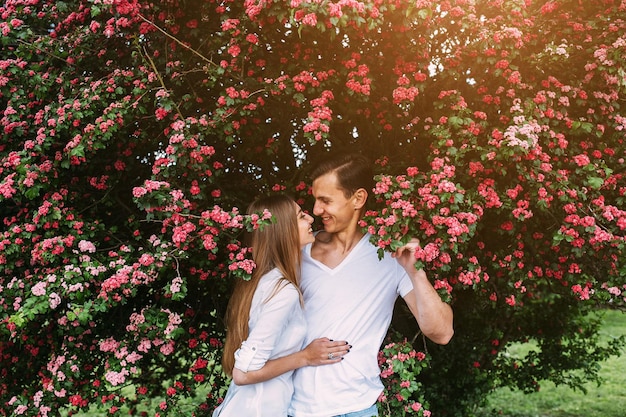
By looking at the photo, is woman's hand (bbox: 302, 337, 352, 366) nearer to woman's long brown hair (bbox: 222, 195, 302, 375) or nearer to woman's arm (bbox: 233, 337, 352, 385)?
woman's arm (bbox: 233, 337, 352, 385)

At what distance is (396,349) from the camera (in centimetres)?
349

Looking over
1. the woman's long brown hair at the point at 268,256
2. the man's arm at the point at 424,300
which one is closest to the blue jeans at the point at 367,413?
the man's arm at the point at 424,300

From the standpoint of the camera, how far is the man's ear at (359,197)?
3541mm

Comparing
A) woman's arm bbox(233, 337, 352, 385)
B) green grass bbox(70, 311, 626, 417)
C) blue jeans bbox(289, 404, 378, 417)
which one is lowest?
green grass bbox(70, 311, 626, 417)

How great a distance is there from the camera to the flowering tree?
3.42 metres

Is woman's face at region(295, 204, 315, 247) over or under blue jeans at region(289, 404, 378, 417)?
over

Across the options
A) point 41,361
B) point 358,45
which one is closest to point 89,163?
point 41,361

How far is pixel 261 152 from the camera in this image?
470 centimetres

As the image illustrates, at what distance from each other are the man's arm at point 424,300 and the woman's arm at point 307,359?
0.45 meters

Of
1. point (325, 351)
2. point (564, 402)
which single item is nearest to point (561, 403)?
point (564, 402)

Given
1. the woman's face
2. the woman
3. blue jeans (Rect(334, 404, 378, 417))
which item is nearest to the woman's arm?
the woman

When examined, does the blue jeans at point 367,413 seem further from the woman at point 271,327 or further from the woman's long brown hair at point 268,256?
the woman's long brown hair at point 268,256

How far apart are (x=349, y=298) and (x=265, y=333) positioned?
22.1 inches

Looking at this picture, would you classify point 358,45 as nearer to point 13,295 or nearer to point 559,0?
point 559,0
